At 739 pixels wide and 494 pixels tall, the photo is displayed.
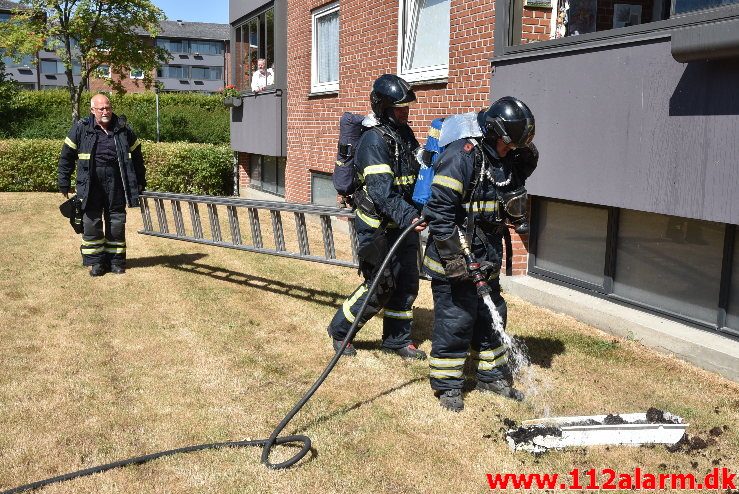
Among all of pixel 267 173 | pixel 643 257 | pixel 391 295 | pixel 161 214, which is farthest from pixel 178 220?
pixel 267 173

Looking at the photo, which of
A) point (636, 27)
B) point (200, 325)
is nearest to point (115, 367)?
point (200, 325)

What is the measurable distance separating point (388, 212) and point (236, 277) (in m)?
4.11

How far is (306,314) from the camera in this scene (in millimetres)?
7020

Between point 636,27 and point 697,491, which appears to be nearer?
point 697,491

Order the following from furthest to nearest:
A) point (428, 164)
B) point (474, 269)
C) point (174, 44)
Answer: point (174, 44) → point (428, 164) → point (474, 269)

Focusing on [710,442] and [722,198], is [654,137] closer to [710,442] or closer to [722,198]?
[722,198]

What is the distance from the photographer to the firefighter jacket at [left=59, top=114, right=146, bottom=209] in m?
8.27

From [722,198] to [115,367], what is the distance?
4637 mm

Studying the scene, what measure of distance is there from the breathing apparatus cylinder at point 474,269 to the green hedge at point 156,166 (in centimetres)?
1386

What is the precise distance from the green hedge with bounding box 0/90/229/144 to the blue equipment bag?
1101 inches

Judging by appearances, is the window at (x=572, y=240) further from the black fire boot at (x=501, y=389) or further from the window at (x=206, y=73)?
the window at (x=206, y=73)

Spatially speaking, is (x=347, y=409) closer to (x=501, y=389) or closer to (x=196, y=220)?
(x=501, y=389)

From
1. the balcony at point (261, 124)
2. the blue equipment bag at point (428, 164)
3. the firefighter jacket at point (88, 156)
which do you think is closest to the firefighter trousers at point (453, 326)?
the blue equipment bag at point (428, 164)

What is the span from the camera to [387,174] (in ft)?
16.6
